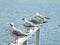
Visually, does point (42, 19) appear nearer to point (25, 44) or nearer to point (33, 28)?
point (33, 28)

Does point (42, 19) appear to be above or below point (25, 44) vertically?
above

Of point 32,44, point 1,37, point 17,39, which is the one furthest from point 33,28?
point 1,37

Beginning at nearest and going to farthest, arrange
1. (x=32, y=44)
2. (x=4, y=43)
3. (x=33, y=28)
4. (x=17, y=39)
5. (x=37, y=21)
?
(x=17, y=39) < (x=33, y=28) < (x=37, y=21) < (x=4, y=43) < (x=32, y=44)

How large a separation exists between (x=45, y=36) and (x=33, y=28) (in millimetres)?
5584

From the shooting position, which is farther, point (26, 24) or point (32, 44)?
point (32, 44)

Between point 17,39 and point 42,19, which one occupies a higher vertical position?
point 42,19

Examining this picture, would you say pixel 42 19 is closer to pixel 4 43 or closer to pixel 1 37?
pixel 4 43

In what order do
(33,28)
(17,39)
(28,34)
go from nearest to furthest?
(17,39) → (28,34) → (33,28)

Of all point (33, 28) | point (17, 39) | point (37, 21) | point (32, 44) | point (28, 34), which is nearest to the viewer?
point (17, 39)

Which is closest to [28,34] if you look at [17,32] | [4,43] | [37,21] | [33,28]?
[17,32]

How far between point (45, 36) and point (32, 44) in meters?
1.17

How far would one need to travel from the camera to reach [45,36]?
30.6 feet

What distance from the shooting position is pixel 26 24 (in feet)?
12.9

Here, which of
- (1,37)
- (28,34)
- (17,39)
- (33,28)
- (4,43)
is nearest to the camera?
(17,39)
